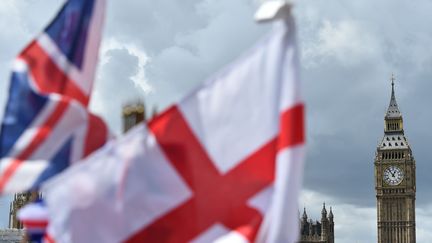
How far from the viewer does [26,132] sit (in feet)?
24.8

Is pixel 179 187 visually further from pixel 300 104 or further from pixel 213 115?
pixel 300 104

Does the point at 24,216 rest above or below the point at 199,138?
below

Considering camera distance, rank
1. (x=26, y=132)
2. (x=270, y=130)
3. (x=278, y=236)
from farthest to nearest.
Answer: (x=26, y=132) < (x=270, y=130) < (x=278, y=236)

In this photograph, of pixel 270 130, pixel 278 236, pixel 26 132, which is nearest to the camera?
pixel 278 236

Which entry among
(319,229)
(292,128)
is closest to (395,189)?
(319,229)

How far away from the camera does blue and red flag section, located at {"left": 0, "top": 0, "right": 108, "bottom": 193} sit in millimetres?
7516

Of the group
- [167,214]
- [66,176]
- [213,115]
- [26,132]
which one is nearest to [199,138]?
[213,115]

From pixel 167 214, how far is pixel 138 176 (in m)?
0.38

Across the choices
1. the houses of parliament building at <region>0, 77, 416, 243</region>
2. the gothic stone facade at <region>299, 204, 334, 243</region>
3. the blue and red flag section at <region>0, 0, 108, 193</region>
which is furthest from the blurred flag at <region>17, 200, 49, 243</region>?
the houses of parliament building at <region>0, 77, 416, 243</region>

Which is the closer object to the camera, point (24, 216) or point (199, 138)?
point (199, 138)

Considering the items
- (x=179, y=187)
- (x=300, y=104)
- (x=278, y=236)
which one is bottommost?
(x=278, y=236)

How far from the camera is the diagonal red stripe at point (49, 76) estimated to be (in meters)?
7.95

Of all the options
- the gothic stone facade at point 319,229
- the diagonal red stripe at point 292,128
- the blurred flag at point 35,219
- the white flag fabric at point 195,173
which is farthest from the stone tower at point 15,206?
the diagonal red stripe at point 292,128

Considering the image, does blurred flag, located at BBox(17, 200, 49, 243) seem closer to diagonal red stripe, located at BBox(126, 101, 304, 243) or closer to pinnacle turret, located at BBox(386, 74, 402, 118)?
diagonal red stripe, located at BBox(126, 101, 304, 243)
